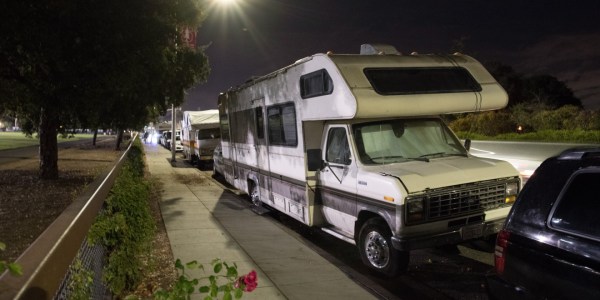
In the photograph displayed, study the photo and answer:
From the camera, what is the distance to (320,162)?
23.4ft

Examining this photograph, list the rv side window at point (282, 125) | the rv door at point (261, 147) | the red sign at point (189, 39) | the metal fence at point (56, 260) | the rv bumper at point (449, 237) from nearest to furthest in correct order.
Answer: the metal fence at point (56, 260) → the rv bumper at point (449, 237) → the rv side window at point (282, 125) → the rv door at point (261, 147) → the red sign at point (189, 39)

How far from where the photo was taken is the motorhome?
2334cm

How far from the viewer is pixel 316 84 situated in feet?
24.1

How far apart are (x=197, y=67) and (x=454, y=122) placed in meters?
29.5

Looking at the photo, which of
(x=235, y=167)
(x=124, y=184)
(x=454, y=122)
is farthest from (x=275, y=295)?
(x=454, y=122)

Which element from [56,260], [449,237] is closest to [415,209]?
[449,237]

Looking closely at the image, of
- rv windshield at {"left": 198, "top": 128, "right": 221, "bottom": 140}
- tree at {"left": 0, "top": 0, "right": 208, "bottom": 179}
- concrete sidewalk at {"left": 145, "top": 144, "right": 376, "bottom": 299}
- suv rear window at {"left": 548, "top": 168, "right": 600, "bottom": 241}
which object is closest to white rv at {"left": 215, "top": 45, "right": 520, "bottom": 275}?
concrete sidewalk at {"left": 145, "top": 144, "right": 376, "bottom": 299}

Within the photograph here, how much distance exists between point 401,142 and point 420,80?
93 centimetres

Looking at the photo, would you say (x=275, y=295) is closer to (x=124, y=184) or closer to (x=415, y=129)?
(x=124, y=184)

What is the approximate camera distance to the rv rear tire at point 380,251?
234 inches

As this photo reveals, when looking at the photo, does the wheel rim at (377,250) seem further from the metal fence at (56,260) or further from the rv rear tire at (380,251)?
the metal fence at (56,260)

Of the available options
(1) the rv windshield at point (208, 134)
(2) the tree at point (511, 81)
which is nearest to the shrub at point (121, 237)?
(1) the rv windshield at point (208, 134)

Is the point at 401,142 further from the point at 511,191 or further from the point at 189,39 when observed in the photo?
the point at 189,39

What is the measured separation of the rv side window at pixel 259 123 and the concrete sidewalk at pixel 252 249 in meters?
1.75
